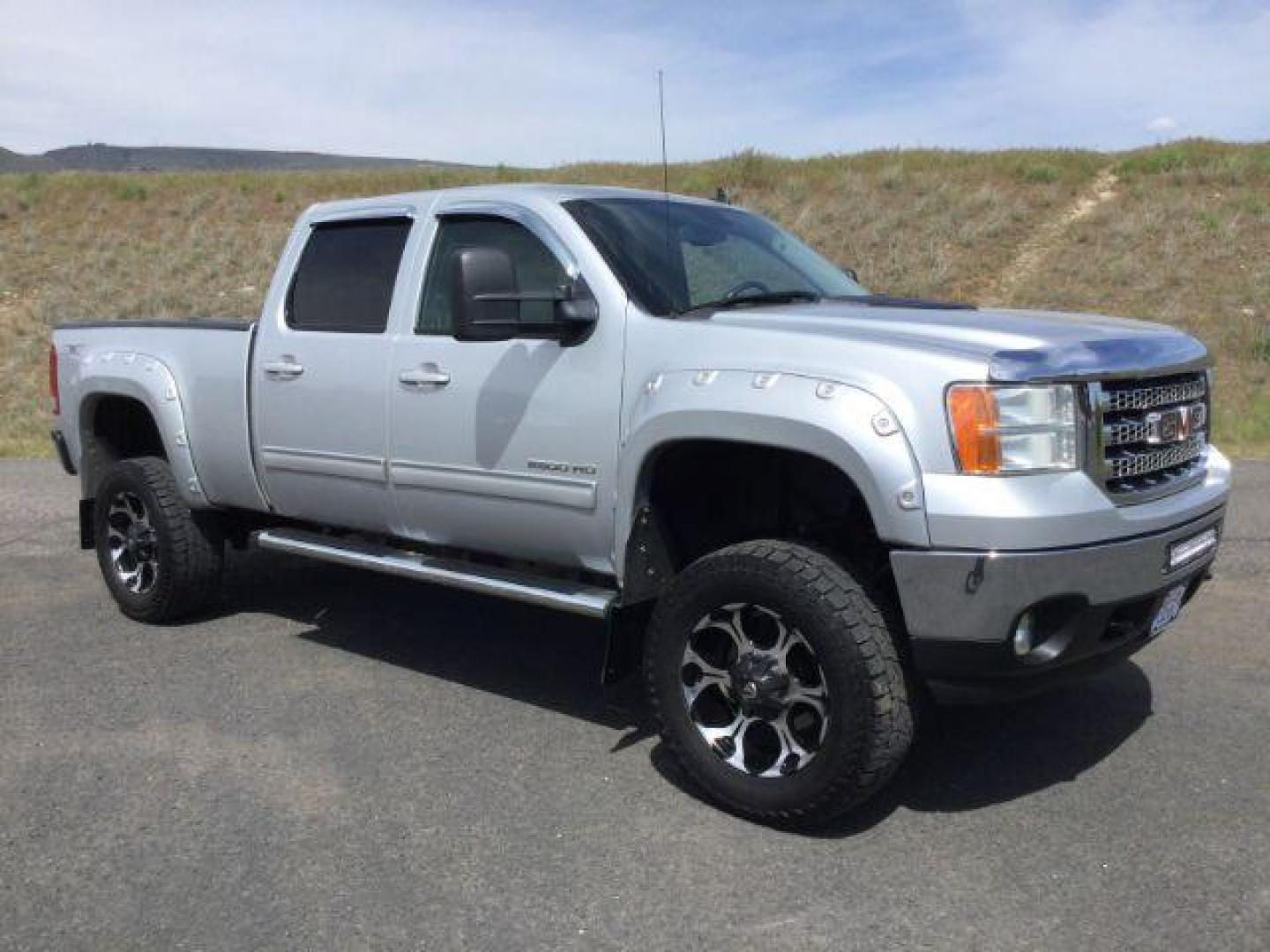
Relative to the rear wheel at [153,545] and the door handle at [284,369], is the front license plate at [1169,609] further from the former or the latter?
the rear wheel at [153,545]

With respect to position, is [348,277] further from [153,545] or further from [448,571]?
[153,545]

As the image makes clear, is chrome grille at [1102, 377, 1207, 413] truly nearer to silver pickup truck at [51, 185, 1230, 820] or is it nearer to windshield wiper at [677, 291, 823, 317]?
silver pickup truck at [51, 185, 1230, 820]

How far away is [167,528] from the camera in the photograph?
5988mm

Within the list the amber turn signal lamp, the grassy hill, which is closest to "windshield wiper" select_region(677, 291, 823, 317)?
the amber turn signal lamp

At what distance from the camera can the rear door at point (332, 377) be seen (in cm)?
505

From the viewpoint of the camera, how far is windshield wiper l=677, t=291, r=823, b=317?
4.45 metres

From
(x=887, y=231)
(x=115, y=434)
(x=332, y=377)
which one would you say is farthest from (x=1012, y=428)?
(x=887, y=231)

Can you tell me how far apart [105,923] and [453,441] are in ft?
6.65

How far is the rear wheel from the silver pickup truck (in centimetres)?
9

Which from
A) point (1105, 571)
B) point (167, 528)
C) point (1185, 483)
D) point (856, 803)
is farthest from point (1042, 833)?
point (167, 528)

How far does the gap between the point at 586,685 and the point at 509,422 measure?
1321 millimetres

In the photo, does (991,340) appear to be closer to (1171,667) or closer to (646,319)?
(646,319)

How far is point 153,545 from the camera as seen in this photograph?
6.14m

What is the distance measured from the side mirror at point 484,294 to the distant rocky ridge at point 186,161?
30.2 meters
